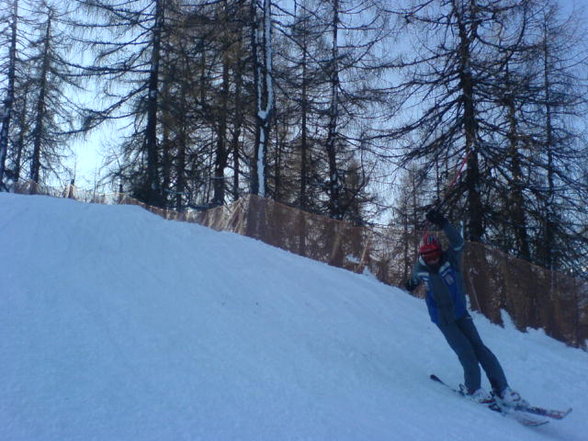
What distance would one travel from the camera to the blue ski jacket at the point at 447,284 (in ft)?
18.7

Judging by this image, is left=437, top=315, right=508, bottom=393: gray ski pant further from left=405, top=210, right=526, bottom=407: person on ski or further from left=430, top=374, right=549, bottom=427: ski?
left=430, top=374, right=549, bottom=427: ski

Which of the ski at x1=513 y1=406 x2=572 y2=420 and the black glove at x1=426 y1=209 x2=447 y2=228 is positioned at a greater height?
the black glove at x1=426 y1=209 x2=447 y2=228

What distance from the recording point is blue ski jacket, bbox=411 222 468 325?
18.7 ft

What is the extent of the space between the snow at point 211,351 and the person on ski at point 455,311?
0.34 m

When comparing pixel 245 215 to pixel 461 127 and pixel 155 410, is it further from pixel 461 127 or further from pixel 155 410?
pixel 155 410

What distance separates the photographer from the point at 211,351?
506cm

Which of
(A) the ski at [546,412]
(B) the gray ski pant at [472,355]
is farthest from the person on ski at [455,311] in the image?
(A) the ski at [546,412]

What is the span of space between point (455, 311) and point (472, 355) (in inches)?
19.0

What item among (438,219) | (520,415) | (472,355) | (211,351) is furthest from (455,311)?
(211,351)

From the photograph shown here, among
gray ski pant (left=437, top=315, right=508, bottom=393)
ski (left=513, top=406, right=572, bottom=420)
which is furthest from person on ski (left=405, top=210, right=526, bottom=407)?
ski (left=513, top=406, right=572, bottom=420)

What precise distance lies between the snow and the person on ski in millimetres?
339

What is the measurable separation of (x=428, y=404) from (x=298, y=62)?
49.0ft

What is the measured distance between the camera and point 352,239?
13.2 metres

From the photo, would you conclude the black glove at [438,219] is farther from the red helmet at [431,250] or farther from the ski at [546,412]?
the ski at [546,412]
